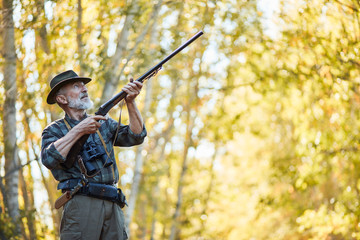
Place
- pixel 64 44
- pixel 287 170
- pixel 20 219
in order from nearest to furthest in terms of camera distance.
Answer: pixel 20 219 < pixel 64 44 < pixel 287 170

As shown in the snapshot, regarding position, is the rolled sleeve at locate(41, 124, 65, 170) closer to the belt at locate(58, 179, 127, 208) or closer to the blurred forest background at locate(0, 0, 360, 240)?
the belt at locate(58, 179, 127, 208)

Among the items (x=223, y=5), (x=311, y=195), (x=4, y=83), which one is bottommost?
(x=311, y=195)

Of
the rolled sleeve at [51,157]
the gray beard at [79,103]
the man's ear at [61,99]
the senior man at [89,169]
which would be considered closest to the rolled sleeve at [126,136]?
the senior man at [89,169]

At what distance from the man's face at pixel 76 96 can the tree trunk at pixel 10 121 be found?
3204 millimetres

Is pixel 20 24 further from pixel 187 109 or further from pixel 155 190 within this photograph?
pixel 155 190

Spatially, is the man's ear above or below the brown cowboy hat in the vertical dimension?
below

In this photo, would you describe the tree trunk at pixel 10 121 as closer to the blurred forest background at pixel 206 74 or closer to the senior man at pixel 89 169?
the blurred forest background at pixel 206 74

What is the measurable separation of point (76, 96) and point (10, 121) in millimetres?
3568

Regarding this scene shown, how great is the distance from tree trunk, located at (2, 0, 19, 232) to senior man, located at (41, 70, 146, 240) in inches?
134

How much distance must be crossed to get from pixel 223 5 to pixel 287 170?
3218mm

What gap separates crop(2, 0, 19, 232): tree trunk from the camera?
7590 mm

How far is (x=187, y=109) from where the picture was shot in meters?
15.2

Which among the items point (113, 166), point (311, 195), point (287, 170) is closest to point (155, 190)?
point (311, 195)

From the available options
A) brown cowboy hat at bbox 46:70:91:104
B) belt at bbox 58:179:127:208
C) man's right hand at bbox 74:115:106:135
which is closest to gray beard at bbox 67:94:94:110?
brown cowboy hat at bbox 46:70:91:104
